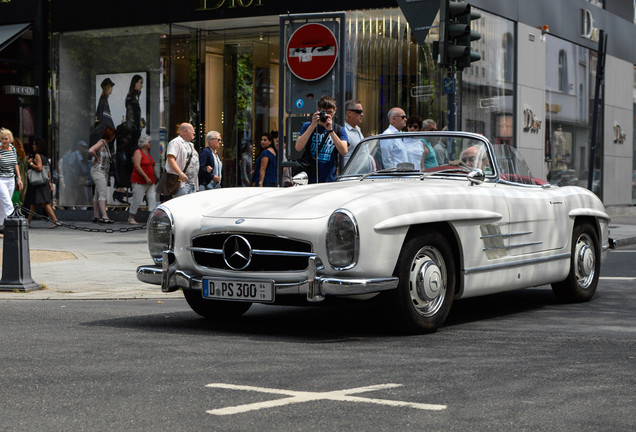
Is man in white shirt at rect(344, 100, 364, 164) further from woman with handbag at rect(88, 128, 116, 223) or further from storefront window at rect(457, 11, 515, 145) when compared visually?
woman with handbag at rect(88, 128, 116, 223)

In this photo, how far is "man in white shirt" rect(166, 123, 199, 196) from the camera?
14414mm

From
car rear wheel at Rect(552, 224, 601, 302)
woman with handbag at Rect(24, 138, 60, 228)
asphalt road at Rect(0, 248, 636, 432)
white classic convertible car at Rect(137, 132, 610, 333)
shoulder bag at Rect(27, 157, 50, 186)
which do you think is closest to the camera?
asphalt road at Rect(0, 248, 636, 432)

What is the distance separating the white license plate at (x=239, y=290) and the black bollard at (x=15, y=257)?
11.3 ft

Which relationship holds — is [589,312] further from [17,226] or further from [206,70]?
[206,70]

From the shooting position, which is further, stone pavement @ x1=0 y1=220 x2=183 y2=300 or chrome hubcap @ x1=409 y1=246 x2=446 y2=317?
stone pavement @ x1=0 y1=220 x2=183 y2=300

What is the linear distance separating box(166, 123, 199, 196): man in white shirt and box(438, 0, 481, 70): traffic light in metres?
3.69

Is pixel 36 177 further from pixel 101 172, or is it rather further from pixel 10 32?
pixel 10 32

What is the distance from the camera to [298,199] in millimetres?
7293

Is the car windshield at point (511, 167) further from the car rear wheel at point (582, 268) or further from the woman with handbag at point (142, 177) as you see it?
the woman with handbag at point (142, 177)

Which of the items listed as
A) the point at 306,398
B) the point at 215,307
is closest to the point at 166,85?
the point at 215,307

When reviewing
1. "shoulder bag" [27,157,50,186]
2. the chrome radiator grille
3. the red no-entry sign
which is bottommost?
the chrome radiator grille

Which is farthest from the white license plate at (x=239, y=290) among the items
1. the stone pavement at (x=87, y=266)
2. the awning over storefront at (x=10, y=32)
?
the awning over storefront at (x=10, y=32)

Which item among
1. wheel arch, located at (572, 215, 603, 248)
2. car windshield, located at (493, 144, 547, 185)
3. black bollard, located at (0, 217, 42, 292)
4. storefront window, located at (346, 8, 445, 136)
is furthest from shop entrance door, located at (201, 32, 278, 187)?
car windshield, located at (493, 144, 547, 185)

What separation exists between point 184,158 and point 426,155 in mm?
6918
